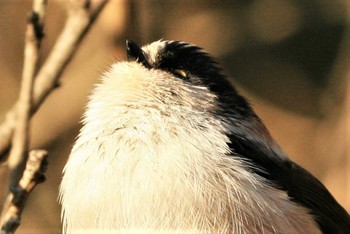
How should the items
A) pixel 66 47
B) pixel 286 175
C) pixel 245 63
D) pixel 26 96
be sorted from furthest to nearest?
pixel 245 63
pixel 286 175
pixel 66 47
pixel 26 96

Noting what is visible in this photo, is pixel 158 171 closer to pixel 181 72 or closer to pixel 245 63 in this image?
pixel 181 72

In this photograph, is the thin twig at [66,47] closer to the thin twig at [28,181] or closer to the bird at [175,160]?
the bird at [175,160]

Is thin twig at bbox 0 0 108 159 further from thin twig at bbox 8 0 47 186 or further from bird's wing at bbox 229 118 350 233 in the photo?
bird's wing at bbox 229 118 350 233

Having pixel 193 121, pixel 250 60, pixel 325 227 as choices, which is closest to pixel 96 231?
pixel 193 121

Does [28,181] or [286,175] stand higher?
[286,175]

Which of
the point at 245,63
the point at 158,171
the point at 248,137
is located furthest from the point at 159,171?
the point at 245,63

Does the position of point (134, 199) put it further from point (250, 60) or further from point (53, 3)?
point (250, 60)

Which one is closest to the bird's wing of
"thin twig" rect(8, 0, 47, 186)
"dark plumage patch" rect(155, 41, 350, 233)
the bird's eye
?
"dark plumage patch" rect(155, 41, 350, 233)

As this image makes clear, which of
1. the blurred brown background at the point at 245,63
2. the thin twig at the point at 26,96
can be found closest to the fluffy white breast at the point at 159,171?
the thin twig at the point at 26,96
